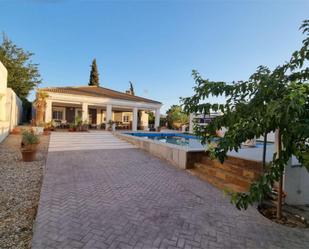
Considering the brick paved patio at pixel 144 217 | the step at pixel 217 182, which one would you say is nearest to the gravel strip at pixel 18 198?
the brick paved patio at pixel 144 217

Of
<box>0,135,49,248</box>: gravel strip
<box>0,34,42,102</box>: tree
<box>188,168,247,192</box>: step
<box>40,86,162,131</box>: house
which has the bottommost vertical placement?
<box>0,135,49,248</box>: gravel strip

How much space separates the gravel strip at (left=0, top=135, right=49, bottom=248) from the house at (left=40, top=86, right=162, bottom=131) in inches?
430

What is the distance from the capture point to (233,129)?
9.80 feet

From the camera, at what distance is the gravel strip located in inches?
119

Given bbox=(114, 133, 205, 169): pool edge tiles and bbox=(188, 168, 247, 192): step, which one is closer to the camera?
bbox=(188, 168, 247, 192): step

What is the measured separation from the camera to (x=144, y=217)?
3.59 meters

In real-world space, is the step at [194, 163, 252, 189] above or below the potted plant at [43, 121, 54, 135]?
Result: below

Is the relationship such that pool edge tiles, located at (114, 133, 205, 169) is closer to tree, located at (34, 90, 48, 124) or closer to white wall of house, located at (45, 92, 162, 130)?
white wall of house, located at (45, 92, 162, 130)

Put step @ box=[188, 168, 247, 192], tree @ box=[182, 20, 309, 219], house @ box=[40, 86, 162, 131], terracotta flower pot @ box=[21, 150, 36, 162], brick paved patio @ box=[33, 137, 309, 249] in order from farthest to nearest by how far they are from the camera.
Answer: house @ box=[40, 86, 162, 131]
terracotta flower pot @ box=[21, 150, 36, 162]
step @ box=[188, 168, 247, 192]
brick paved patio @ box=[33, 137, 309, 249]
tree @ box=[182, 20, 309, 219]

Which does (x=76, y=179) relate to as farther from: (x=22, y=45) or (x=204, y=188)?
(x=22, y=45)

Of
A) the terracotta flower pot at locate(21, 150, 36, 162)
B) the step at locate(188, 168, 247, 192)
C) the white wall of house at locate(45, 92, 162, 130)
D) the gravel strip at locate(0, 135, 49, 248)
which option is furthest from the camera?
the white wall of house at locate(45, 92, 162, 130)

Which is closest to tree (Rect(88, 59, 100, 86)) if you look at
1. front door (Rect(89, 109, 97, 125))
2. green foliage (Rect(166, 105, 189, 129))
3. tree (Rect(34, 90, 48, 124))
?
front door (Rect(89, 109, 97, 125))

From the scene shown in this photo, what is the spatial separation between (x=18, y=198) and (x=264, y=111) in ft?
18.2

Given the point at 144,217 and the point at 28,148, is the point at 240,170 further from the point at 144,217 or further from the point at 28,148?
the point at 28,148
